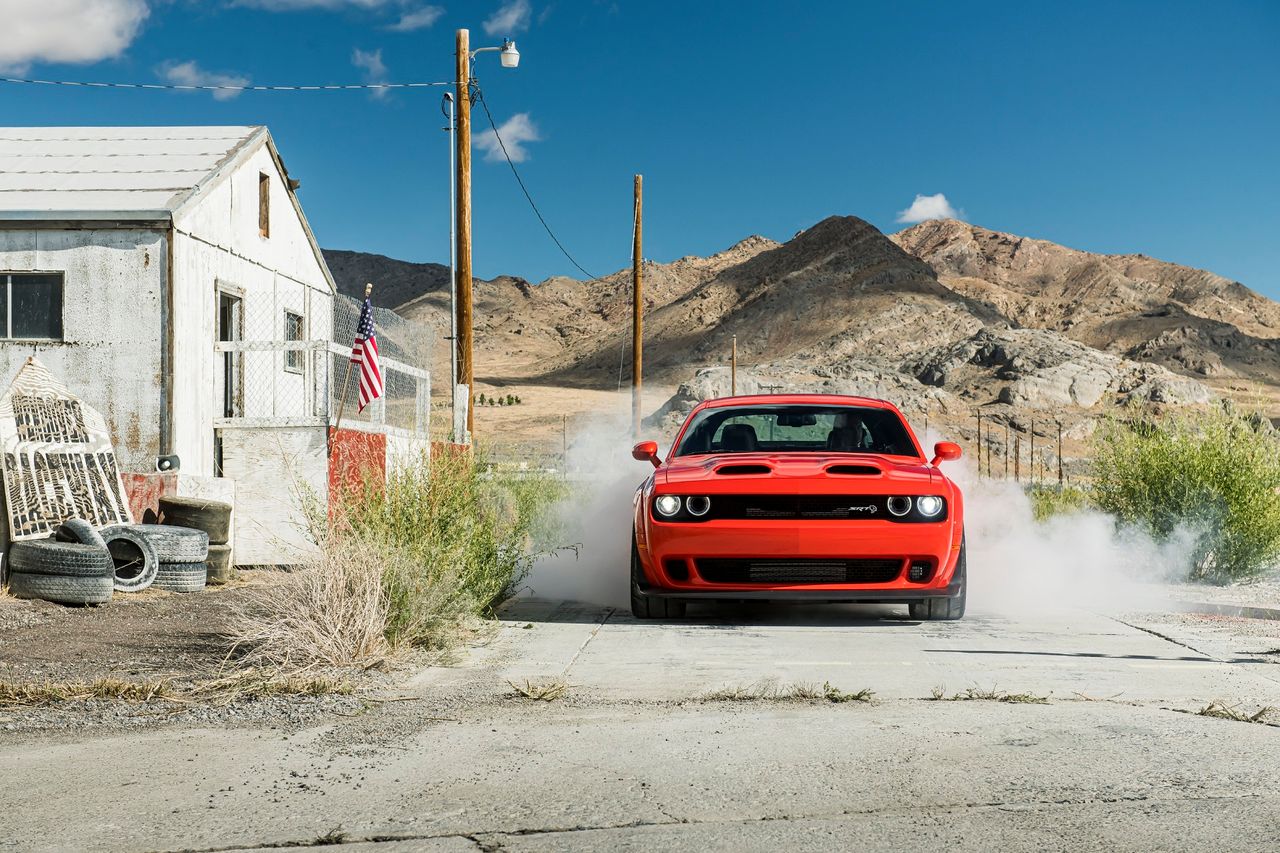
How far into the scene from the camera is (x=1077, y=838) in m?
4.21

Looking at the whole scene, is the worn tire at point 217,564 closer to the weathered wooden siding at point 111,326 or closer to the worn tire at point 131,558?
the worn tire at point 131,558

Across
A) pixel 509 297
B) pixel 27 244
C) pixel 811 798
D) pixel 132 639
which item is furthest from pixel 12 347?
pixel 509 297

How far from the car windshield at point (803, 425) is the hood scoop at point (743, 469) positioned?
91cm

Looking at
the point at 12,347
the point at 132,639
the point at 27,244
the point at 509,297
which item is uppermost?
the point at 509,297

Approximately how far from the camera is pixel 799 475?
9266mm

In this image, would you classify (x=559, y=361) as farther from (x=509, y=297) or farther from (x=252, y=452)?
(x=252, y=452)

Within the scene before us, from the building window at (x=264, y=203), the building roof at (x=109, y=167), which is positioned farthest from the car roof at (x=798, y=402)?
the building window at (x=264, y=203)

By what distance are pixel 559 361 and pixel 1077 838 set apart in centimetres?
12746

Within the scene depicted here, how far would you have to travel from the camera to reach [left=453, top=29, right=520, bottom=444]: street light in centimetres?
2005

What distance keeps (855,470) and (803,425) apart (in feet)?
4.86

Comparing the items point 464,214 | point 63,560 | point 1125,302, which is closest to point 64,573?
point 63,560

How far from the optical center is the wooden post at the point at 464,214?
20109 mm

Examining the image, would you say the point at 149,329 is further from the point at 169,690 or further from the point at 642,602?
the point at 169,690

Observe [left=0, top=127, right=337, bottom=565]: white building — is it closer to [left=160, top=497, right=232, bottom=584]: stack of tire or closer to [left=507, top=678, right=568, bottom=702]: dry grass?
[left=160, top=497, right=232, bottom=584]: stack of tire
